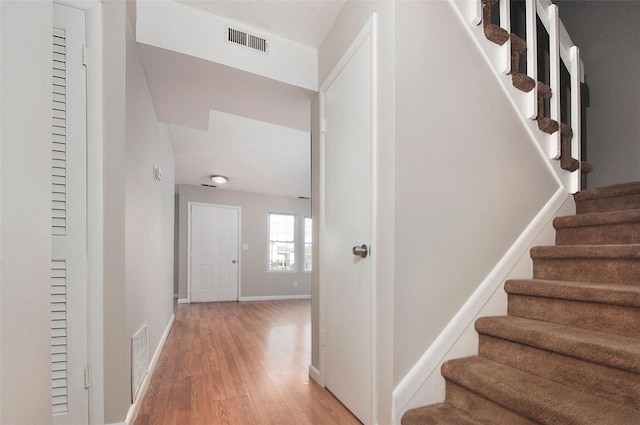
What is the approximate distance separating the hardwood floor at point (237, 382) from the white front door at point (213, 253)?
2349 mm

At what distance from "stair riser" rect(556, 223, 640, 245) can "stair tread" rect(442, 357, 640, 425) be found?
3.08 ft

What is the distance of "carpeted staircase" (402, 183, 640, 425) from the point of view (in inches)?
42.3

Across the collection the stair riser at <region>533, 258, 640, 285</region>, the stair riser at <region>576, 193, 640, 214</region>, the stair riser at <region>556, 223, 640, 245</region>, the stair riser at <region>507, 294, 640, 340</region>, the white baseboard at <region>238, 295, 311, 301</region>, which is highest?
the stair riser at <region>576, 193, 640, 214</region>

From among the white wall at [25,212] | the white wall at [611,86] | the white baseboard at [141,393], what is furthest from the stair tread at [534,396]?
the white wall at [611,86]

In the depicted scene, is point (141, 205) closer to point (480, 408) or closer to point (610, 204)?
point (480, 408)

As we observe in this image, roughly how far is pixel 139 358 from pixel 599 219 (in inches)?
110

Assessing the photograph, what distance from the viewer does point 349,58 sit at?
75.4 inches

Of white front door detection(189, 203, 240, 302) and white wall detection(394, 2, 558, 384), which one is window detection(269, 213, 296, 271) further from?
white wall detection(394, 2, 558, 384)

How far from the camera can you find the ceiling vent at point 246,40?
2127mm

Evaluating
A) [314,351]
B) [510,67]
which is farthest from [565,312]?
[314,351]

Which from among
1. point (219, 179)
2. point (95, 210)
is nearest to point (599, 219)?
point (95, 210)

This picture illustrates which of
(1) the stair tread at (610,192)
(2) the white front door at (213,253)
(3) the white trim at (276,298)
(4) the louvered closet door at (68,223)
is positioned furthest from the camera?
(3) the white trim at (276,298)

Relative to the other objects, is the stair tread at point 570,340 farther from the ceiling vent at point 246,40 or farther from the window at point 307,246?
the window at point 307,246

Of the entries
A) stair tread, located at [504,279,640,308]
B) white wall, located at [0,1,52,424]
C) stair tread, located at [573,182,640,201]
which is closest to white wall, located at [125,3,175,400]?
white wall, located at [0,1,52,424]
